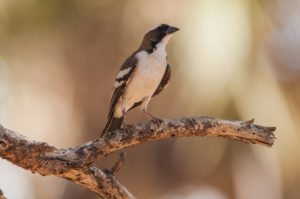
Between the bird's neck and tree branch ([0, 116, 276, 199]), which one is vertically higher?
the bird's neck

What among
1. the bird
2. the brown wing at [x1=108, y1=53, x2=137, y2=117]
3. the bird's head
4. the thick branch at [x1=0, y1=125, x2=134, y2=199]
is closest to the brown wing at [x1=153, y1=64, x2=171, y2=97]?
the bird

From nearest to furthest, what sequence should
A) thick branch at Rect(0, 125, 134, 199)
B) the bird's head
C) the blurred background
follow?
1. thick branch at Rect(0, 125, 134, 199)
2. the bird's head
3. the blurred background

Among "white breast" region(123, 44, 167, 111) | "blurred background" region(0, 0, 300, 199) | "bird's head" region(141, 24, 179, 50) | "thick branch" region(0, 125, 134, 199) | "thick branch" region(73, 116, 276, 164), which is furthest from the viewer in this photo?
"blurred background" region(0, 0, 300, 199)

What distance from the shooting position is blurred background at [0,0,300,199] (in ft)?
40.9

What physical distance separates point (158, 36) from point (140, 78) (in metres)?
0.68

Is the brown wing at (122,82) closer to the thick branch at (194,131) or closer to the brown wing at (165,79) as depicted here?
the brown wing at (165,79)

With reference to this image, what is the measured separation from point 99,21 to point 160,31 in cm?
702

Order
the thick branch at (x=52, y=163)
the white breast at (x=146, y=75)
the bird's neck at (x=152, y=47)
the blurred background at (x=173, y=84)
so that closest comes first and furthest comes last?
the thick branch at (x=52, y=163) < the white breast at (x=146, y=75) < the bird's neck at (x=152, y=47) < the blurred background at (x=173, y=84)

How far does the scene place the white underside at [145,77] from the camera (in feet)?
22.9

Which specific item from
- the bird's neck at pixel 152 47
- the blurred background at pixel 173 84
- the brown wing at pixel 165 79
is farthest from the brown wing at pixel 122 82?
the blurred background at pixel 173 84

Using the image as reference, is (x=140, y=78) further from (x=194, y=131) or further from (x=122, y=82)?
(x=194, y=131)

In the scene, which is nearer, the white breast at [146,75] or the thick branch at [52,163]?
the thick branch at [52,163]

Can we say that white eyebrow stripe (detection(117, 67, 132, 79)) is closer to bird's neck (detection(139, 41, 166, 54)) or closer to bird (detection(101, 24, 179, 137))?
bird (detection(101, 24, 179, 137))

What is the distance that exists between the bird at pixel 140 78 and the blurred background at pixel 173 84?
4.91m
